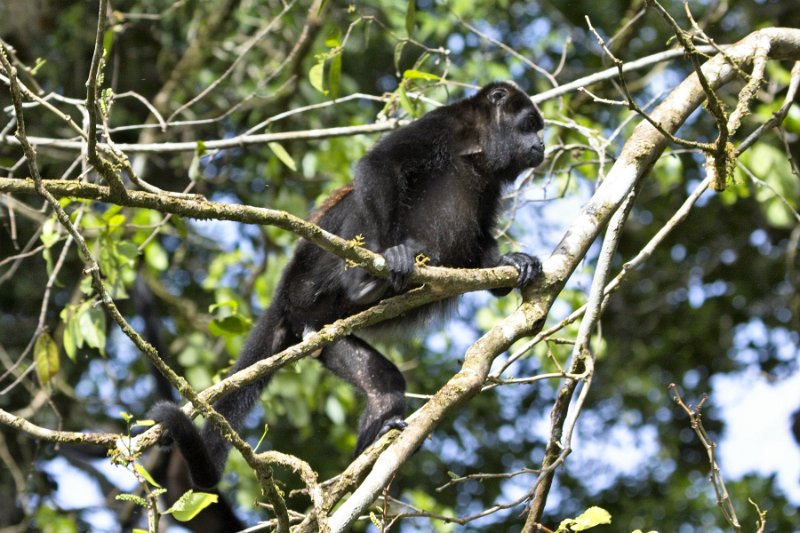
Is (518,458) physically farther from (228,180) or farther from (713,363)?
(228,180)

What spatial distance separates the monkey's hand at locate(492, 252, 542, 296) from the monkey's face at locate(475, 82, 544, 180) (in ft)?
3.38

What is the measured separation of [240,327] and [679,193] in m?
6.53

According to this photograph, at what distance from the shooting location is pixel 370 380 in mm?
4754

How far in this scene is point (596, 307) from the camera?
3586 mm

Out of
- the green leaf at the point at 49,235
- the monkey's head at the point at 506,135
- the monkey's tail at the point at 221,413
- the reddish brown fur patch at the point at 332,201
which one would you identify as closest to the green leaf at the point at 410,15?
the monkey's head at the point at 506,135

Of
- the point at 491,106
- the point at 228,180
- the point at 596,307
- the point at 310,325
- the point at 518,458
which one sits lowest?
the point at 596,307

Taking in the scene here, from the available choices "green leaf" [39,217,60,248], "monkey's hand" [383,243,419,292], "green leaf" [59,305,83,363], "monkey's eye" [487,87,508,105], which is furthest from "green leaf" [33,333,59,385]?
"monkey's eye" [487,87,508,105]

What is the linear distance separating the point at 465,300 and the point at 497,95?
8.04ft

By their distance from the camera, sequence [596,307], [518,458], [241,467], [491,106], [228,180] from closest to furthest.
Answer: [596,307]
[491,106]
[241,467]
[228,180]
[518,458]

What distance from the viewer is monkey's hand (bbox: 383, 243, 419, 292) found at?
3.81m

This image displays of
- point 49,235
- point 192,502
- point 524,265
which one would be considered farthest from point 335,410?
point 192,502

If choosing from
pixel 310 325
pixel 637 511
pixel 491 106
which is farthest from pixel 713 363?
pixel 310 325

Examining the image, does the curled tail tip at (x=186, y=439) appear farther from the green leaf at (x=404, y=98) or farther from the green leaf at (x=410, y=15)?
the green leaf at (x=410, y=15)

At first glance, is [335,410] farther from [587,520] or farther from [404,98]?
[587,520]
